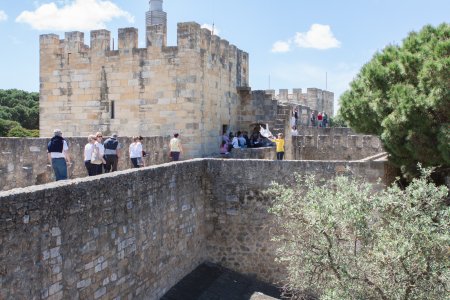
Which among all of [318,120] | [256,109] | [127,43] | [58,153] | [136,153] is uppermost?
[127,43]

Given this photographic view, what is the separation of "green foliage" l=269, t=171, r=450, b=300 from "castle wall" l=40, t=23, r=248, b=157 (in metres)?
8.06

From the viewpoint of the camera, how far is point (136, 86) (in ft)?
53.0

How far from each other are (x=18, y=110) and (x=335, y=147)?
40.7 metres

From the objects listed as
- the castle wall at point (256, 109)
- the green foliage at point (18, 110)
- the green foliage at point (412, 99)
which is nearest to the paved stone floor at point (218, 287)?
the green foliage at point (412, 99)

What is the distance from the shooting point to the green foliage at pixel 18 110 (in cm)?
4436

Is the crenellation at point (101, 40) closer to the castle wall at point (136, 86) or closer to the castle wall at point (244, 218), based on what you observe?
the castle wall at point (136, 86)

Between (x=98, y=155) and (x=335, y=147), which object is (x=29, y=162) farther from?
(x=335, y=147)

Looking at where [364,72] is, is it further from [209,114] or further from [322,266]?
[322,266]

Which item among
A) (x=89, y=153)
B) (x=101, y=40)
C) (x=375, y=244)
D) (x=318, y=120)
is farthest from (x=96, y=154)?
(x=318, y=120)

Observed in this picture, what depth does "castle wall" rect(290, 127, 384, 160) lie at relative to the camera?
21.0 metres

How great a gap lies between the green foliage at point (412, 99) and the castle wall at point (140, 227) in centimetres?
98

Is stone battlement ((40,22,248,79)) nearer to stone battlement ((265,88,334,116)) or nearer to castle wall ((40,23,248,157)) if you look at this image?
castle wall ((40,23,248,157))

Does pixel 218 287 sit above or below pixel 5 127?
below

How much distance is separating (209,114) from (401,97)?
7.16 m
